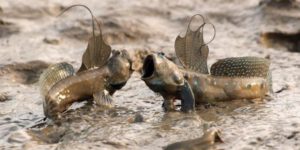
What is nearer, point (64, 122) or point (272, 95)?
point (64, 122)

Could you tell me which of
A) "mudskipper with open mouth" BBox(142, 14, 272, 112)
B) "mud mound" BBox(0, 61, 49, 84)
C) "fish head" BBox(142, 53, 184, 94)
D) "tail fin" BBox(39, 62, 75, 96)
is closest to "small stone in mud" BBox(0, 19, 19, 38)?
"mud mound" BBox(0, 61, 49, 84)

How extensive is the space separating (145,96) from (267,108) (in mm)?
784

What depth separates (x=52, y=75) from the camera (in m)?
3.62

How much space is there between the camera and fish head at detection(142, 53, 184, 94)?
138 inches

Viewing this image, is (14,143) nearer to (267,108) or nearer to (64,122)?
(64,122)

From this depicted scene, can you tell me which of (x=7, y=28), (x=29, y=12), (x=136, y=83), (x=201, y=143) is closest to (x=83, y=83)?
(x=136, y=83)

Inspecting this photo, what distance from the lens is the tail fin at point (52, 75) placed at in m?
3.58

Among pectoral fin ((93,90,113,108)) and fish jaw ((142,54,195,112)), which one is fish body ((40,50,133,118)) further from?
fish jaw ((142,54,195,112))

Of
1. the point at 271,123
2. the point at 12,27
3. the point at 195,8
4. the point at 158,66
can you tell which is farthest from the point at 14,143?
the point at 195,8

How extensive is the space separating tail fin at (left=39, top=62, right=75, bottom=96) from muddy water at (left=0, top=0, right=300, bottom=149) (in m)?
0.19

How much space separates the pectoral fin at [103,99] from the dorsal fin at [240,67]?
61cm

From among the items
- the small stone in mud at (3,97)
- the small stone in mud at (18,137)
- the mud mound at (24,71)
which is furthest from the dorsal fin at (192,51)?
the mud mound at (24,71)

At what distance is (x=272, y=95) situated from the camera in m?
3.92

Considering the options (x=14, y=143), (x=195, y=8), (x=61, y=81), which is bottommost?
(x=14, y=143)
